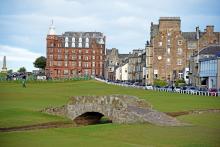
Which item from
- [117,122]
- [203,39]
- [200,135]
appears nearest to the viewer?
[200,135]

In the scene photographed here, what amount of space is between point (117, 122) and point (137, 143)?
914 centimetres

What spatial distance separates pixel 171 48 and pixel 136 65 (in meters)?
34.9

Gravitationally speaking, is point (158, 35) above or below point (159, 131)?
above

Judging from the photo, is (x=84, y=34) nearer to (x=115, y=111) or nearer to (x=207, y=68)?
(x=207, y=68)

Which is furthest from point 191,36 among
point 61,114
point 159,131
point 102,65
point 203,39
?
point 159,131

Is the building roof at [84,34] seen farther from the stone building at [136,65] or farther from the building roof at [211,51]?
the building roof at [211,51]

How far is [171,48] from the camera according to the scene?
126312mm

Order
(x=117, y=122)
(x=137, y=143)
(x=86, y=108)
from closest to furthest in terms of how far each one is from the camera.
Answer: (x=137, y=143) < (x=117, y=122) < (x=86, y=108)

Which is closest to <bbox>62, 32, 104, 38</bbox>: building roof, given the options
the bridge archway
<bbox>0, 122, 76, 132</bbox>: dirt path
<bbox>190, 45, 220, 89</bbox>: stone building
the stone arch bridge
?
<bbox>190, 45, 220, 89</bbox>: stone building

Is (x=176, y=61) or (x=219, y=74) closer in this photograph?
(x=219, y=74)

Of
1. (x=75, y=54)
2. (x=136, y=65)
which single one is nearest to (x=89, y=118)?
(x=136, y=65)

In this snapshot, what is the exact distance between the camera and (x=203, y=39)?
124312 mm

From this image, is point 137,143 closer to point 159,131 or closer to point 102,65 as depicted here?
point 159,131

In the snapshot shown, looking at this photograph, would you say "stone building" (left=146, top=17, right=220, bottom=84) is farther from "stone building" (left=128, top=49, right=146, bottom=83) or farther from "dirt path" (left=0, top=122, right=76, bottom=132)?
"dirt path" (left=0, top=122, right=76, bottom=132)
